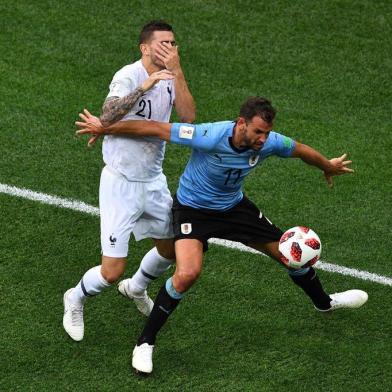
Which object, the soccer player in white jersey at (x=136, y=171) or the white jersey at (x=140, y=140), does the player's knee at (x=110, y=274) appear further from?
the white jersey at (x=140, y=140)

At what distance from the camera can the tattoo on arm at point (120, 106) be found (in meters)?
8.42

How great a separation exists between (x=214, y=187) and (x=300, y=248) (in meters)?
0.84

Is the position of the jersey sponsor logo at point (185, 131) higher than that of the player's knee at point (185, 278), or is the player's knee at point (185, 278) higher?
the jersey sponsor logo at point (185, 131)

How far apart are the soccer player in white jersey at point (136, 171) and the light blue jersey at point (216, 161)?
24cm

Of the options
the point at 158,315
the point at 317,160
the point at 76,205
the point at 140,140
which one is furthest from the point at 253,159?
the point at 76,205

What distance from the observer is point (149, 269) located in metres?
9.38

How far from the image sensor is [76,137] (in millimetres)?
11961

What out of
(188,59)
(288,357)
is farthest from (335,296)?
(188,59)

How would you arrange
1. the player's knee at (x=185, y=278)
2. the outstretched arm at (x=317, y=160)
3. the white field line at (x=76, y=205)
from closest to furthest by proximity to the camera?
the player's knee at (x=185, y=278)
the outstretched arm at (x=317, y=160)
the white field line at (x=76, y=205)

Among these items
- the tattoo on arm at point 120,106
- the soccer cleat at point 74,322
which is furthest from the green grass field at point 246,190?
the tattoo on arm at point 120,106

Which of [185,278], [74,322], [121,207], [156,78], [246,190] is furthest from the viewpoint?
[246,190]

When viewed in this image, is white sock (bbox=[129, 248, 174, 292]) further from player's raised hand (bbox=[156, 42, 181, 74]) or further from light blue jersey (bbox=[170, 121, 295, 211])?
player's raised hand (bbox=[156, 42, 181, 74])

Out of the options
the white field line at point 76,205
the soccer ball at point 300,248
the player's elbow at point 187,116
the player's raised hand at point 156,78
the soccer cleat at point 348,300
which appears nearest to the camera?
the player's raised hand at point 156,78

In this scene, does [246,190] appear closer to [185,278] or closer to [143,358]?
[185,278]
